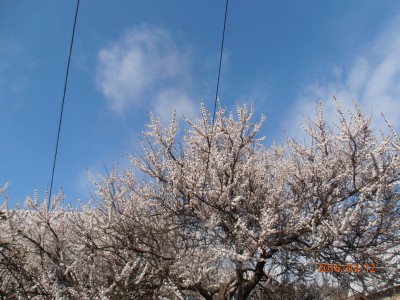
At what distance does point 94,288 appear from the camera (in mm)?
7031

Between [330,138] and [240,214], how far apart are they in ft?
6.99

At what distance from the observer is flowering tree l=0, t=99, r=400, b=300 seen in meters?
6.38

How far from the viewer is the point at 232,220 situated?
22.7ft

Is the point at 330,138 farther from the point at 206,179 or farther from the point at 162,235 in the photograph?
the point at 162,235

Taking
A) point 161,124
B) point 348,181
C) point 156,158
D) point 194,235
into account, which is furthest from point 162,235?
point 348,181

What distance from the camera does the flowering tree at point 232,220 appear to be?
6.38m
